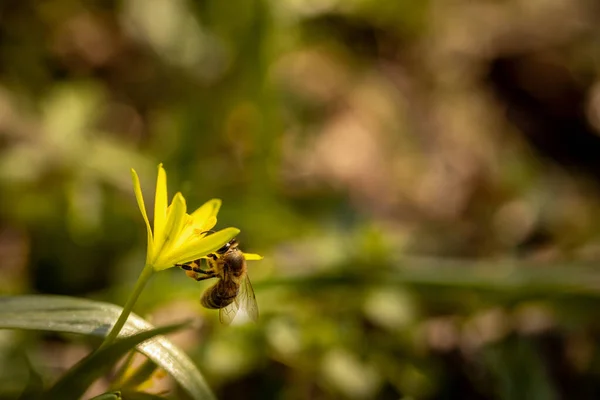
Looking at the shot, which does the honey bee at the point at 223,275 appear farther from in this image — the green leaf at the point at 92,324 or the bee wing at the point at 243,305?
the green leaf at the point at 92,324

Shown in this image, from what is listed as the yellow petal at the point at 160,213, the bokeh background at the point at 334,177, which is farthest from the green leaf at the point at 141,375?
the bokeh background at the point at 334,177

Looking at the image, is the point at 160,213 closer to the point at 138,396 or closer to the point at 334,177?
the point at 138,396

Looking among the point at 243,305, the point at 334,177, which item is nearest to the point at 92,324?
the point at 243,305

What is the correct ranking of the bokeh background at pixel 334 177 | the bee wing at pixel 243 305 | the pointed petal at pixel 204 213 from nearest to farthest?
the pointed petal at pixel 204 213
the bee wing at pixel 243 305
the bokeh background at pixel 334 177

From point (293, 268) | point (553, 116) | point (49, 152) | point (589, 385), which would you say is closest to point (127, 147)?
point (49, 152)

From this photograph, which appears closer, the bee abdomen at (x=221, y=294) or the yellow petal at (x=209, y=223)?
the yellow petal at (x=209, y=223)

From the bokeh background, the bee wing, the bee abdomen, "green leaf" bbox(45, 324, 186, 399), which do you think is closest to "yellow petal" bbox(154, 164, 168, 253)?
"green leaf" bbox(45, 324, 186, 399)

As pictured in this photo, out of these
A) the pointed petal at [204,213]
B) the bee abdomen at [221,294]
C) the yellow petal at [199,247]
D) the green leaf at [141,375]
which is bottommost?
the green leaf at [141,375]
